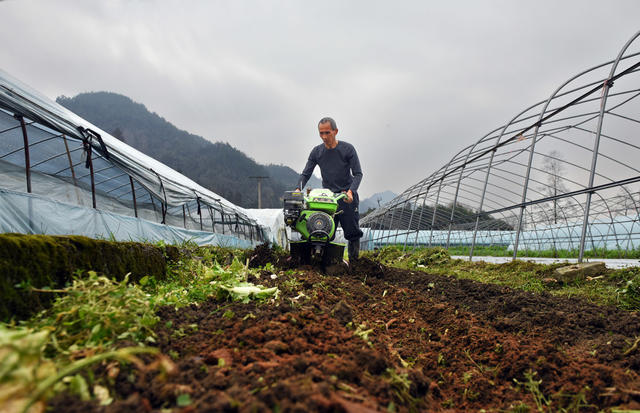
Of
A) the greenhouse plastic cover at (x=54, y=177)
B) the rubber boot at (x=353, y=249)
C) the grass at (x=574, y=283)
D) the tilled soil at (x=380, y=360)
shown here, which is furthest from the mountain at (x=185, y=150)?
the tilled soil at (x=380, y=360)

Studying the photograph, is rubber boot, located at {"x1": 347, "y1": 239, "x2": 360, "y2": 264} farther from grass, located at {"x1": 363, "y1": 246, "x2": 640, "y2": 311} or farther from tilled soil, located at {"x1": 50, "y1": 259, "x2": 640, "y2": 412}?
tilled soil, located at {"x1": 50, "y1": 259, "x2": 640, "y2": 412}

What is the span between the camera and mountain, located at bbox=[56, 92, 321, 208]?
244 feet

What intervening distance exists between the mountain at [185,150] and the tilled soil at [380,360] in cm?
5956

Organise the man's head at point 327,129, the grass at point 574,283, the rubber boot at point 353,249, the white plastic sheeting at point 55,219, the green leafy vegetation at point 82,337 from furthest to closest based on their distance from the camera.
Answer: the rubber boot at point 353,249 → the man's head at point 327,129 → the white plastic sheeting at point 55,219 → the grass at point 574,283 → the green leafy vegetation at point 82,337

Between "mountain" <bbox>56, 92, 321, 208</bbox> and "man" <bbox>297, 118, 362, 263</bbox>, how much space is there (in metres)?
55.5

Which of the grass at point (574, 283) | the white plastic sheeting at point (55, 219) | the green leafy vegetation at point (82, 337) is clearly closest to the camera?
the green leafy vegetation at point (82, 337)

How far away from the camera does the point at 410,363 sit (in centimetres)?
224

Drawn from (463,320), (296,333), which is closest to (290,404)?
(296,333)

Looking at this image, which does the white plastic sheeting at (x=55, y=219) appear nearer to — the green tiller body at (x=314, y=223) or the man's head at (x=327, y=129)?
the green tiller body at (x=314, y=223)

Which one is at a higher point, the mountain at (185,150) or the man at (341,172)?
the mountain at (185,150)

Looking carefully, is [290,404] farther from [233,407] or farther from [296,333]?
[296,333]

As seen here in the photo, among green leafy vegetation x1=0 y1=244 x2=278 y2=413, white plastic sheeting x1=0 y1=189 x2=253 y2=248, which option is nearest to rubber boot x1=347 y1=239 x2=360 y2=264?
white plastic sheeting x1=0 y1=189 x2=253 y2=248

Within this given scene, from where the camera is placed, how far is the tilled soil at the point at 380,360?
47.9 inches

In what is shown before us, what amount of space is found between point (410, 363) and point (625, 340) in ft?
5.28
